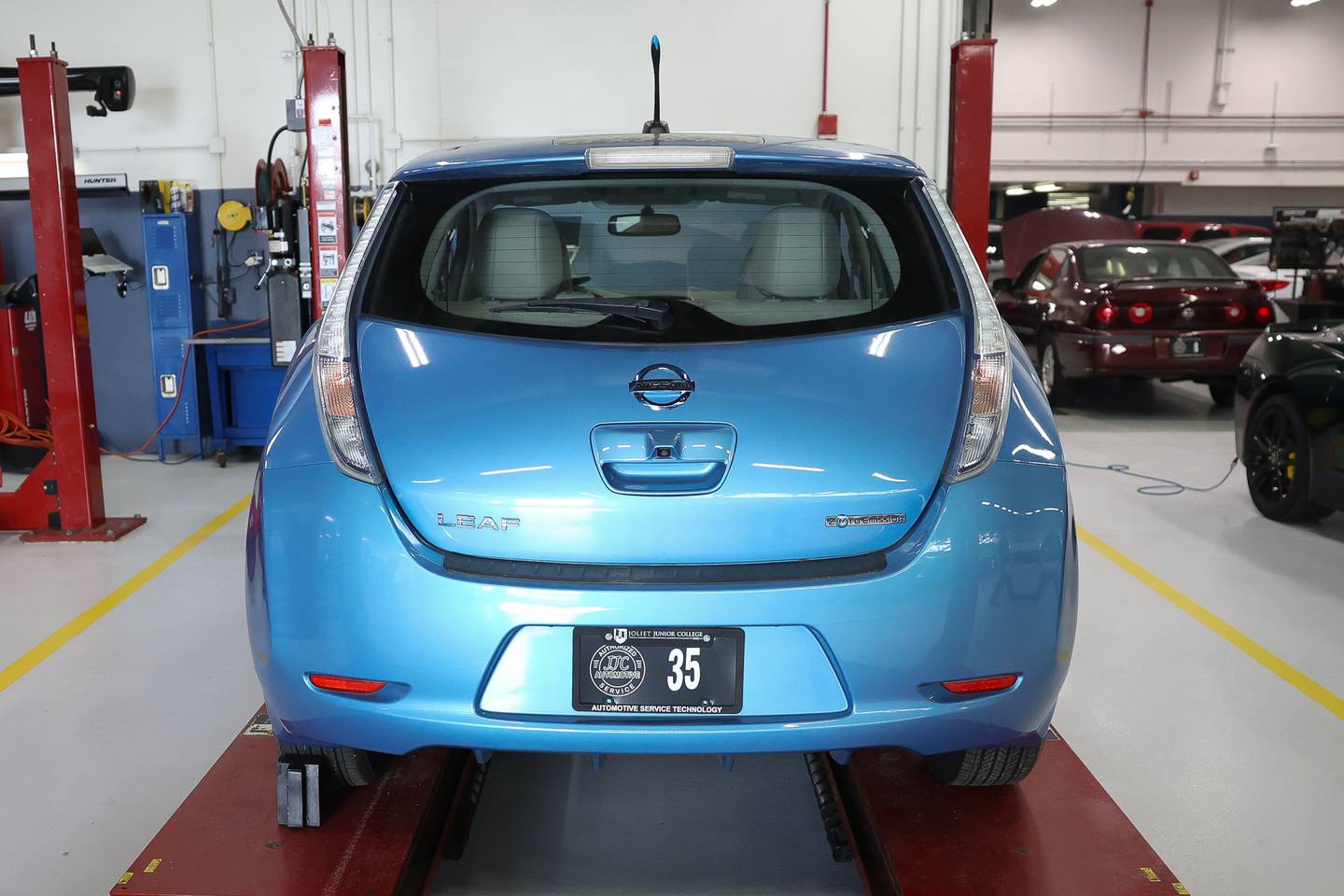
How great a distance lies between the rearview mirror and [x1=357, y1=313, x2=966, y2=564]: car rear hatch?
23.5 inches

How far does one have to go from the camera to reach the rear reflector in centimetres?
201

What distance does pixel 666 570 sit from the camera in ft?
5.77

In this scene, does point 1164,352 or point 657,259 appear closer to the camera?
point 657,259

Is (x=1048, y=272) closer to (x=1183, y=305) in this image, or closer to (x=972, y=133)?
(x=1183, y=305)

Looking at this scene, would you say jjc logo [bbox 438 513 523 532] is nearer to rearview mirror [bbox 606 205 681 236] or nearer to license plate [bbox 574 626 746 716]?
license plate [bbox 574 626 746 716]

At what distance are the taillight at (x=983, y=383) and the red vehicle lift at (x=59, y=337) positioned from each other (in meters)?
4.33

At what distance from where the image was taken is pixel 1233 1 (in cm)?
1761

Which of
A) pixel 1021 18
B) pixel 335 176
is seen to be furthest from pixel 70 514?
pixel 1021 18

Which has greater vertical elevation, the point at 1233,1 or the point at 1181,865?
the point at 1233,1

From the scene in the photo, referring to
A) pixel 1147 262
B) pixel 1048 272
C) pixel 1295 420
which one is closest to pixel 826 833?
pixel 1295 420

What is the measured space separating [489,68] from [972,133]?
3382mm

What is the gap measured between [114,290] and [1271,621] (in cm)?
724

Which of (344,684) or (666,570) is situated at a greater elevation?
(666,570)

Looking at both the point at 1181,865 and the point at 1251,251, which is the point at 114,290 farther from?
the point at 1251,251
